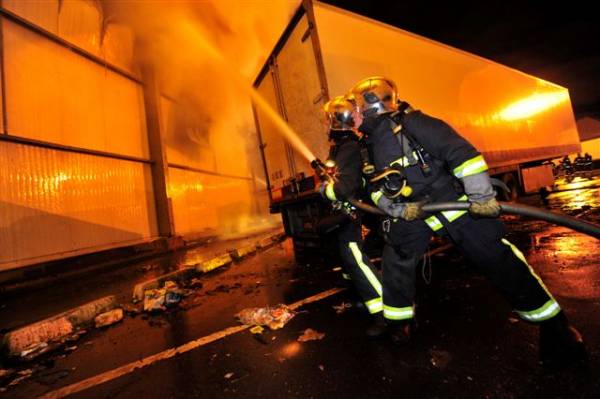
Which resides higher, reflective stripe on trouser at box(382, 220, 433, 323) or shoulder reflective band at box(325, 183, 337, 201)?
shoulder reflective band at box(325, 183, 337, 201)

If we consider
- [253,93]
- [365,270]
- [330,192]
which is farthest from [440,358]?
[253,93]

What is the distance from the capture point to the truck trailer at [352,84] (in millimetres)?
4180

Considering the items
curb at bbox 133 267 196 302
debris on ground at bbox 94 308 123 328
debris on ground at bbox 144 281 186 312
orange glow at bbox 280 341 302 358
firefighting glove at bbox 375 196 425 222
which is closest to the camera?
firefighting glove at bbox 375 196 425 222

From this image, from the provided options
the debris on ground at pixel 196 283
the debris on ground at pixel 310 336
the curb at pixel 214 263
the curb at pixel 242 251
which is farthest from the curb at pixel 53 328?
the debris on ground at pixel 310 336

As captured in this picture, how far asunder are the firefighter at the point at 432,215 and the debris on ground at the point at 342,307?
0.79 metres

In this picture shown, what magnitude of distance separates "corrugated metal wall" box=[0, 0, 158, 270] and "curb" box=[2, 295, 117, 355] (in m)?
4.19

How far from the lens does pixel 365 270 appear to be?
2.53 meters

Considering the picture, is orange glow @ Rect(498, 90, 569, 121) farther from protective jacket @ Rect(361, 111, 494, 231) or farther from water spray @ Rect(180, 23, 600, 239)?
protective jacket @ Rect(361, 111, 494, 231)

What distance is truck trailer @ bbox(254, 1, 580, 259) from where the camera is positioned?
418cm

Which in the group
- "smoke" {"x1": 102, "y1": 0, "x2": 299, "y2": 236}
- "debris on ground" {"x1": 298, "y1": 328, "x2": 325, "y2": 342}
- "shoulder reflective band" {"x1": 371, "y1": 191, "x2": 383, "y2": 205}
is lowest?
"debris on ground" {"x1": 298, "y1": 328, "x2": 325, "y2": 342}

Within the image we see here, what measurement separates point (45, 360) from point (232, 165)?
1236cm

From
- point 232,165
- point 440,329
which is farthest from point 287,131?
point 232,165

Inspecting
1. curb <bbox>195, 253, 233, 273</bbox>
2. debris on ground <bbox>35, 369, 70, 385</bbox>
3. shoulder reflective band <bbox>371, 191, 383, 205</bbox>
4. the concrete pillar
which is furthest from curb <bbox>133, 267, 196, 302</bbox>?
the concrete pillar

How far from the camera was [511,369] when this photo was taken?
165 cm
